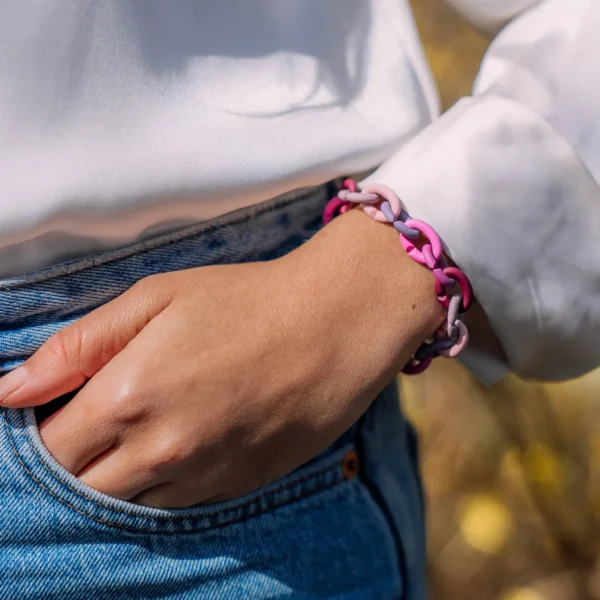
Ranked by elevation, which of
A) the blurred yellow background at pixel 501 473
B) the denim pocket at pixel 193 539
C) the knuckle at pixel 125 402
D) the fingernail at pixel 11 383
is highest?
the fingernail at pixel 11 383

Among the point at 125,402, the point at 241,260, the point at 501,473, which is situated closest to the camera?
the point at 125,402

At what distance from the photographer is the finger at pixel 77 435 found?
0.45m

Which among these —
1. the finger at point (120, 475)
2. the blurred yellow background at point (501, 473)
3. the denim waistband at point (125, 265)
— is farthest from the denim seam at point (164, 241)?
the blurred yellow background at point (501, 473)

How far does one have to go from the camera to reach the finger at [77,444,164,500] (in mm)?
455

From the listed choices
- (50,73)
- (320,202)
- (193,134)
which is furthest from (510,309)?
(50,73)

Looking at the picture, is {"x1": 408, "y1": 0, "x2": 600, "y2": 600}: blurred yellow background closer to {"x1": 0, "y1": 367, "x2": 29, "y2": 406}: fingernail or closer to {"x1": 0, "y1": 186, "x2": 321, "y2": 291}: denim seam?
{"x1": 0, "y1": 186, "x2": 321, "y2": 291}: denim seam

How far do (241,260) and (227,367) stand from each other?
0.12 metres

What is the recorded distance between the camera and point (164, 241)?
1.65ft

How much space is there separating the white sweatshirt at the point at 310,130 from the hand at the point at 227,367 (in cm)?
6

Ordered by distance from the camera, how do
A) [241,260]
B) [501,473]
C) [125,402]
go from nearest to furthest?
[125,402], [241,260], [501,473]

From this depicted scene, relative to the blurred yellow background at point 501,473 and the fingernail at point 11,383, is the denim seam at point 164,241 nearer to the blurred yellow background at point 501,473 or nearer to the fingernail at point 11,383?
the fingernail at point 11,383

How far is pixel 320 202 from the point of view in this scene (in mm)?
595

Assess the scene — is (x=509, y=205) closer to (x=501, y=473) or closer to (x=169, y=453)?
(x=169, y=453)

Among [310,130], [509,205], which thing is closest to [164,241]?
[310,130]
